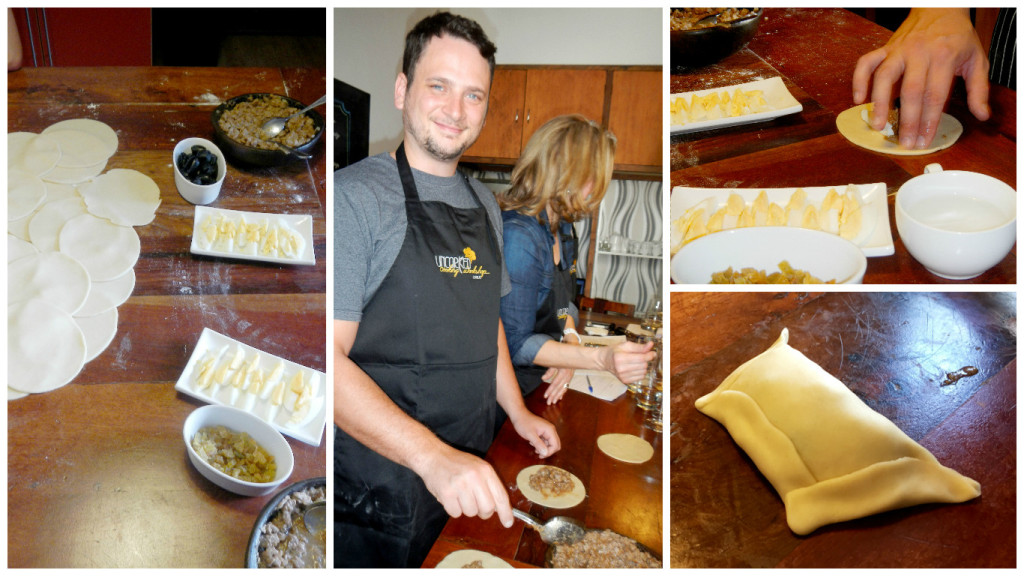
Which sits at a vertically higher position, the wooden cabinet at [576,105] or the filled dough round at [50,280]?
the filled dough round at [50,280]

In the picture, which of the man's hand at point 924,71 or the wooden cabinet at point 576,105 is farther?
the wooden cabinet at point 576,105

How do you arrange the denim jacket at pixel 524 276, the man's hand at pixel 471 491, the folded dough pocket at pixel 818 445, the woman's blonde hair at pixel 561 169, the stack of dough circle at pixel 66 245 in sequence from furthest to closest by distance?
1. the woman's blonde hair at pixel 561 169
2. the denim jacket at pixel 524 276
3. the stack of dough circle at pixel 66 245
4. the man's hand at pixel 471 491
5. the folded dough pocket at pixel 818 445

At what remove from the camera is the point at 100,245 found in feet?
3.90

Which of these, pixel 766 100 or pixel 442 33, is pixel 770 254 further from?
pixel 442 33

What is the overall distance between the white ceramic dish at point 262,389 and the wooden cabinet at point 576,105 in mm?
2576

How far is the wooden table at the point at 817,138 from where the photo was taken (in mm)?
938

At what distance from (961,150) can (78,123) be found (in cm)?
170

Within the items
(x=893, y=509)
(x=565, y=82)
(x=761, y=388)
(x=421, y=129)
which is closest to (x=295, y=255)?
(x=421, y=129)

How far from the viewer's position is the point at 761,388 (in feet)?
3.47

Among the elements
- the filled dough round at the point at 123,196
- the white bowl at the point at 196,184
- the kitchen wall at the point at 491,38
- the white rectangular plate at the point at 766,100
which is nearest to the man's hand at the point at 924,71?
the white rectangular plate at the point at 766,100

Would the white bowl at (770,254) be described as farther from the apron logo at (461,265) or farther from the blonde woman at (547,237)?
the blonde woman at (547,237)

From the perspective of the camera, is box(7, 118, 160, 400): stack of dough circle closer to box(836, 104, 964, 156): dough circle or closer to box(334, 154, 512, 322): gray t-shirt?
box(334, 154, 512, 322): gray t-shirt

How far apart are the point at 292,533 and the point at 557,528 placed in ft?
1.64

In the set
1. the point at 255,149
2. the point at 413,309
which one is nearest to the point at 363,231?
the point at 413,309
